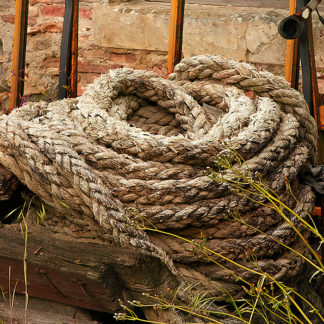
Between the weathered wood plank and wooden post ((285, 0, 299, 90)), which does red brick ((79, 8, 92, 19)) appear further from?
the weathered wood plank

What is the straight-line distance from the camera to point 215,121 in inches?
67.1

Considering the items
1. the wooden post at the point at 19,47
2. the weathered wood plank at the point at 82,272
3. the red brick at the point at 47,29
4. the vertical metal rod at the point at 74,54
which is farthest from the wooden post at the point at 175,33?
the red brick at the point at 47,29

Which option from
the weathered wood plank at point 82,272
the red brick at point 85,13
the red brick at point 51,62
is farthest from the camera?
the red brick at point 51,62

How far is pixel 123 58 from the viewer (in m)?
3.38

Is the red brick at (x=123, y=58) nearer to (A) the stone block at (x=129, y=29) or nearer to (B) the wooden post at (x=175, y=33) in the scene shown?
(A) the stone block at (x=129, y=29)

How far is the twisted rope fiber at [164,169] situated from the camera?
1309mm

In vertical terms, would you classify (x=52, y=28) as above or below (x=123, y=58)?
above

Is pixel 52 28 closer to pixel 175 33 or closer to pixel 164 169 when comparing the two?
pixel 175 33

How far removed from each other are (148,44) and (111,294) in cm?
244

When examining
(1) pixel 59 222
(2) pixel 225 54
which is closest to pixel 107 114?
(1) pixel 59 222

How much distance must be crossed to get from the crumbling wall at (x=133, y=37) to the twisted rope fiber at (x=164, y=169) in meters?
1.65

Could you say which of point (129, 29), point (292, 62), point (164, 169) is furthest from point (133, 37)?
point (164, 169)

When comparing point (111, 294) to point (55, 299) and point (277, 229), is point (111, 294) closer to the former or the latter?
point (55, 299)

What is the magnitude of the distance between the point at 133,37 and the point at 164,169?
210cm
